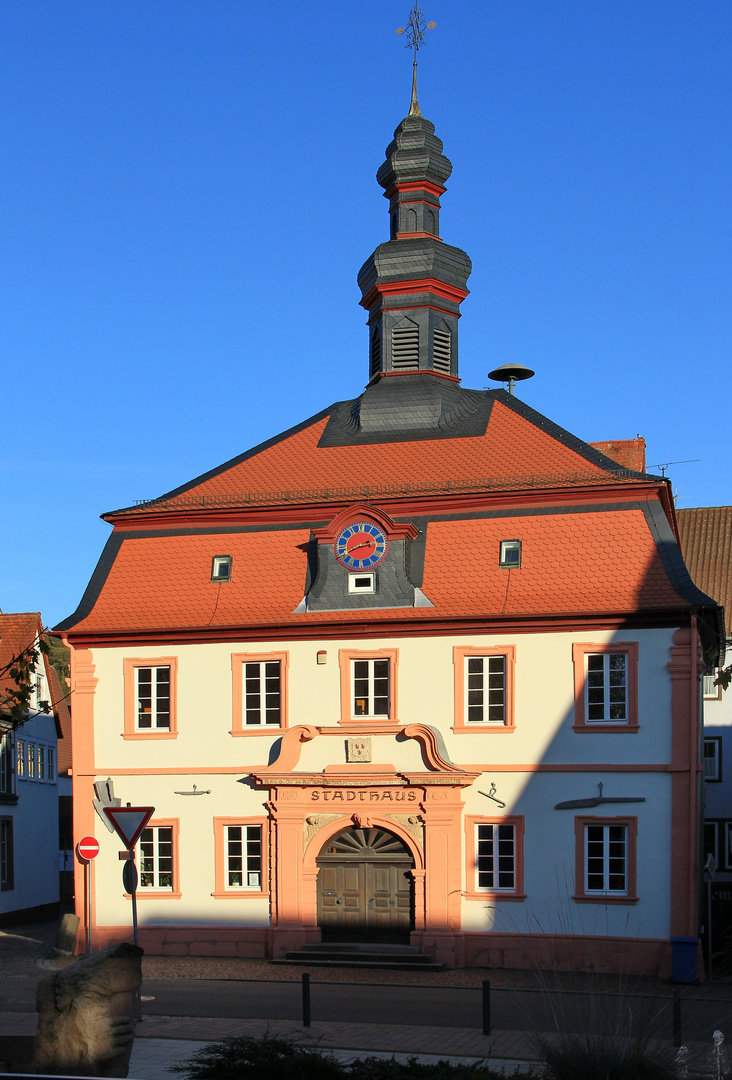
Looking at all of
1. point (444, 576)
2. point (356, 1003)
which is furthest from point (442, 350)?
point (356, 1003)

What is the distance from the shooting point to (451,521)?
26.5 metres

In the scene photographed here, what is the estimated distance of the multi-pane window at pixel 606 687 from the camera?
24.3 meters

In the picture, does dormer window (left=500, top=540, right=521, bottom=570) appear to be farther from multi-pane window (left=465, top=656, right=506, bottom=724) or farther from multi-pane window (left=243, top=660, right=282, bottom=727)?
multi-pane window (left=243, top=660, right=282, bottom=727)

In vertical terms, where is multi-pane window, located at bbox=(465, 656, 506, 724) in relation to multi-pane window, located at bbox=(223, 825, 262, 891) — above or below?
above

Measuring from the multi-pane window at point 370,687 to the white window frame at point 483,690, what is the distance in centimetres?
159

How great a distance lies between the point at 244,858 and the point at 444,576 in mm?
6787

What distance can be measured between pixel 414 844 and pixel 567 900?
2.99m

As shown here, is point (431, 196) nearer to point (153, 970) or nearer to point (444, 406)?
point (444, 406)

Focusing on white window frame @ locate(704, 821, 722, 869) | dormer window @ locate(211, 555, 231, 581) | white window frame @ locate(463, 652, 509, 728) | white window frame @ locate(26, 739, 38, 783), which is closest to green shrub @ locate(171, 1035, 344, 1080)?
white window frame @ locate(463, 652, 509, 728)

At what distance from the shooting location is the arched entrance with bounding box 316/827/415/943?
975 inches

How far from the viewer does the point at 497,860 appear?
2441 cm

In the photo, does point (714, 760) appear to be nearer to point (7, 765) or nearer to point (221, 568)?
point (221, 568)

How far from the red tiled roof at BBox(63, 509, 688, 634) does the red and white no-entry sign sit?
4.22 m

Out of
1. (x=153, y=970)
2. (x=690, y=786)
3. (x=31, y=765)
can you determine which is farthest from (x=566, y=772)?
(x=31, y=765)
